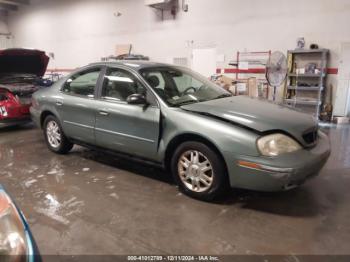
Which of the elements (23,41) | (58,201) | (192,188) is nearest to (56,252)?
(58,201)

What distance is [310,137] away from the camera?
2.49m

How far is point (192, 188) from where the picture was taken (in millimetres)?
2627

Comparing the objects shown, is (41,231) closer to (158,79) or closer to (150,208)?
(150,208)

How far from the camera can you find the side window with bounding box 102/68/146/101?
2.97 metres

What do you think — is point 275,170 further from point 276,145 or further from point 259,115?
point 259,115

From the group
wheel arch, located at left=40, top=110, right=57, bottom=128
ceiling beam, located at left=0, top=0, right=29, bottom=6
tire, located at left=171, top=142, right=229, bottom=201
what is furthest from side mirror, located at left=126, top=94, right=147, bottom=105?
ceiling beam, located at left=0, top=0, right=29, bottom=6

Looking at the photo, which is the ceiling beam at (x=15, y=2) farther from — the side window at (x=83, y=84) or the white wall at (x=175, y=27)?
the side window at (x=83, y=84)

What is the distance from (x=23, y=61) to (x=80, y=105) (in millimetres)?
3060

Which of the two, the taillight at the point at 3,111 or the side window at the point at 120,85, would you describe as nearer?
the side window at the point at 120,85

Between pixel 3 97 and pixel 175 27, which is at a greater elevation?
pixel 175 27

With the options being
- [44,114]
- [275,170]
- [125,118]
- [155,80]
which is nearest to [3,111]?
[44,114]

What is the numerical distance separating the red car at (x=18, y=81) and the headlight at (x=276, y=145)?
4.63 m

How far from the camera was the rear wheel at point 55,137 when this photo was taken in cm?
385

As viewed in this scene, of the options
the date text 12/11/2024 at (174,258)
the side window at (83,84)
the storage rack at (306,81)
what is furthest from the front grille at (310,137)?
the storage rack at (306,81)
